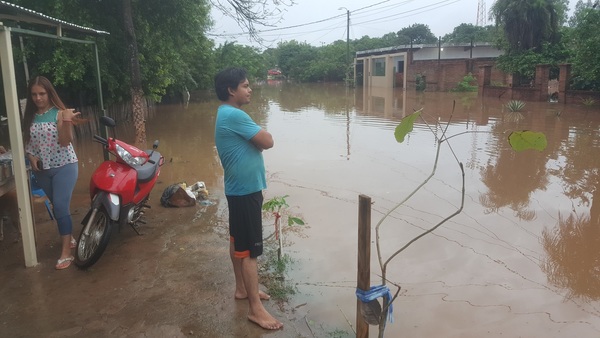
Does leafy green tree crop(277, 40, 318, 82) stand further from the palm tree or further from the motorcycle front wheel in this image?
the motorcycle front wheel

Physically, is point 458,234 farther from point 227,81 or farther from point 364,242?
point 227,81

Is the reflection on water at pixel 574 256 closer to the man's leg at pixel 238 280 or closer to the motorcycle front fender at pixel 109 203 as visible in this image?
the man's leg at pixel 238 280

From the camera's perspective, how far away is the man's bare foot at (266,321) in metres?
2.88

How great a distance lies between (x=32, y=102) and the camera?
3.65m

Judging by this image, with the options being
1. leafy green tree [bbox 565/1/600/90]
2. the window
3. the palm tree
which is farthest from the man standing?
the window

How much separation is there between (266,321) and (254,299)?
158mm

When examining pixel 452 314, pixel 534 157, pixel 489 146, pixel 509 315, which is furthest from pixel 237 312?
pixel 489 146

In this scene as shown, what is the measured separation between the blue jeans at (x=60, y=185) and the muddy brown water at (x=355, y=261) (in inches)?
18.2

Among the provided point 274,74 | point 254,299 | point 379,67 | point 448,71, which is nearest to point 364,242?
point 254,299

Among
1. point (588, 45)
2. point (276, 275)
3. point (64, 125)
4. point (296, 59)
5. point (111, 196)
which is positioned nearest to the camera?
point (64, 125)

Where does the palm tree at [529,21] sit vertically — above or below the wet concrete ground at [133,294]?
above

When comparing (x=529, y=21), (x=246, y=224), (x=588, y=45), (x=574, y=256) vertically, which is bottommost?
(x=574, y=256)

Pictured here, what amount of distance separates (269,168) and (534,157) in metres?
5.03

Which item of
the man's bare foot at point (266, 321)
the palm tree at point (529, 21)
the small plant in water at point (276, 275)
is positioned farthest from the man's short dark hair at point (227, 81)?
the palm tree at point (529, 21)
